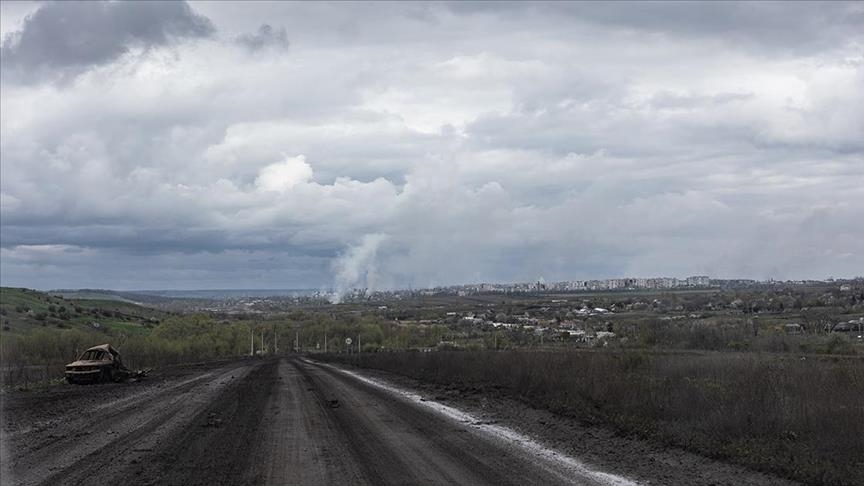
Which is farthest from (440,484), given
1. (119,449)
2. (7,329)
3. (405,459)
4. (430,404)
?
(7,329)

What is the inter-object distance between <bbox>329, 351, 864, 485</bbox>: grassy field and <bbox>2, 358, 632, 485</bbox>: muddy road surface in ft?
7.74

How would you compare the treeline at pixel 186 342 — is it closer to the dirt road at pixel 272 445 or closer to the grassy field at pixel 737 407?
the dirt road at pixel 272 445

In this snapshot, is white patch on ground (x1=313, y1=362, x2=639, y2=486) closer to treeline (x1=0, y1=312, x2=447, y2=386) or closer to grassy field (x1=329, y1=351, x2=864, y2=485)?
grassy field (x1=329, y1=351, x2=864, y2=485)

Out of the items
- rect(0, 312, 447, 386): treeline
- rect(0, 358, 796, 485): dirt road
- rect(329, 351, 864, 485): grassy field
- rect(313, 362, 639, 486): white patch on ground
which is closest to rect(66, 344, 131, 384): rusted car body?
rect(0, 312, 447, 386): treeline

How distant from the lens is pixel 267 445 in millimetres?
14875

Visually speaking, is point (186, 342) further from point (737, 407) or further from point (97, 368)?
point (737, 407)

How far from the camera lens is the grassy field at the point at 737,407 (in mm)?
11719

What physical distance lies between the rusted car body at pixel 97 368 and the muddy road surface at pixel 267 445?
10901 millimetres

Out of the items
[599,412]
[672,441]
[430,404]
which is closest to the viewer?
[672,441]

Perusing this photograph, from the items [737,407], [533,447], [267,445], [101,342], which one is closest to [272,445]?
[267,445]

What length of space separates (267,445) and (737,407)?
8.79 metres

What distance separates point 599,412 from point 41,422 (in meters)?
13.7

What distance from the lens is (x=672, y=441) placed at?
13.9 meters

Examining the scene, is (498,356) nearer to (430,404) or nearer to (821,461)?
(430,404)
